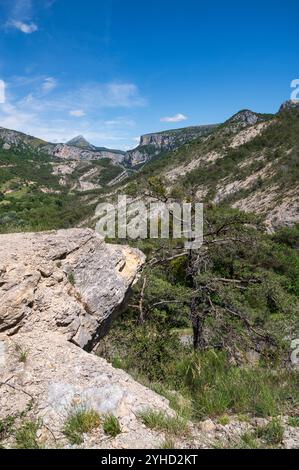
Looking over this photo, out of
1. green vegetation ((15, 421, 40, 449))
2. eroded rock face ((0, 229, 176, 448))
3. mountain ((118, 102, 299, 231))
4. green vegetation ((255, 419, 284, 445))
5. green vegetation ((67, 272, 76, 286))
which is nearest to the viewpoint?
green vegetation ((15, 421, 40, 449))

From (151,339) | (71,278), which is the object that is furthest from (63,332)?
(151,339)

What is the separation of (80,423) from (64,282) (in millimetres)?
2880

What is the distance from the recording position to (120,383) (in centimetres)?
495

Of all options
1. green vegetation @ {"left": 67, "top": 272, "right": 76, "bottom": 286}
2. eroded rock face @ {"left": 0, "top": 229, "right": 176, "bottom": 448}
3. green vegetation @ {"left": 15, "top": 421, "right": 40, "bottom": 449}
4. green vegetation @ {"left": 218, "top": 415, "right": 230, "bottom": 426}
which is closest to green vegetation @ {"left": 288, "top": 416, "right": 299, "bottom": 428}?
green vegetation @ {"left": 218, "top": 415, "right": 230, "bottom": 426}

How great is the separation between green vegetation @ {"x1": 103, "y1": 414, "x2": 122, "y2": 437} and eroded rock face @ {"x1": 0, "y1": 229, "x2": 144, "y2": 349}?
6.97 ft

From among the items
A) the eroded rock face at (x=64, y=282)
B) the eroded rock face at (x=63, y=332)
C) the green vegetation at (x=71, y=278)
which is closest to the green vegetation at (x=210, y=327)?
the eroded rock face at (x=63, y=332)

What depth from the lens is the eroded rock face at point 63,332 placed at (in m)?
4.42

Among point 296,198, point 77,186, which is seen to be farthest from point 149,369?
point 77,186

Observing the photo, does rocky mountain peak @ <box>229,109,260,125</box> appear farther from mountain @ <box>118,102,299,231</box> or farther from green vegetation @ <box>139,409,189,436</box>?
green vegetation @ <box>139,409,189,436</box>

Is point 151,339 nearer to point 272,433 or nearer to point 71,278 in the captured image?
point 71,278

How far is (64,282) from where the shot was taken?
21.7 feet

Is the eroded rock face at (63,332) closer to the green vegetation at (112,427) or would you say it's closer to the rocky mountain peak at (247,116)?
the green vegetation at (112,427)

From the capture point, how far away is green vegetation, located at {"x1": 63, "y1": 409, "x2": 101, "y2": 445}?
408 centimetres

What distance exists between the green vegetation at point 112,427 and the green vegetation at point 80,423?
15 cm
